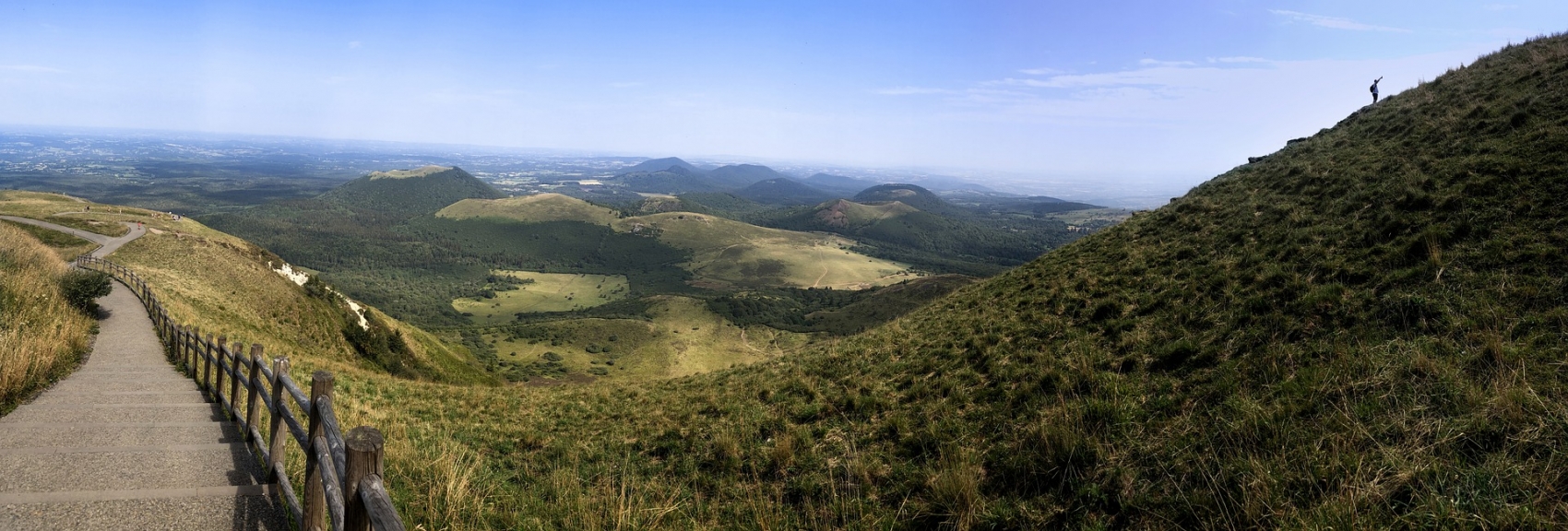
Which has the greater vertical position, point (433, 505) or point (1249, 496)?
point (1249, 496)

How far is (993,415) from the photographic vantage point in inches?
377

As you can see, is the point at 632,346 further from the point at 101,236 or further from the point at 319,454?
the point at 319,454

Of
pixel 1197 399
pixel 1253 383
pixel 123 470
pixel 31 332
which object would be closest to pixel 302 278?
pixel 31 332

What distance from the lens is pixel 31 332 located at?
1131 centimetres

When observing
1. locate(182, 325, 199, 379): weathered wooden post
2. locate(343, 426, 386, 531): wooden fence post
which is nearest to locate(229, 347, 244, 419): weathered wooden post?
locate(182, 325, 199, 379): weathered wooden post

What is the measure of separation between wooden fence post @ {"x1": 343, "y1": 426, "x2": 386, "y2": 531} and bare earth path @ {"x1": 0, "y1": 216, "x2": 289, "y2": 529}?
3.00 m

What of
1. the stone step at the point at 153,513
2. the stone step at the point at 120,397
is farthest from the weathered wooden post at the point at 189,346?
the stone step at the point at 153,513

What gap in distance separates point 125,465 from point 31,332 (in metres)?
8.76

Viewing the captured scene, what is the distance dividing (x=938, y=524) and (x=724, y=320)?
14414 centimetres

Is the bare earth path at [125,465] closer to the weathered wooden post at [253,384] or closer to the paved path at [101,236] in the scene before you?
the weathered wooden post at [253,384]

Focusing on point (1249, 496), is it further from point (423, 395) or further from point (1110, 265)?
point (423, 395)

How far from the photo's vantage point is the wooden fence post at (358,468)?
3578 millimetres

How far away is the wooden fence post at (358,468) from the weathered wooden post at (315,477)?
148 cm

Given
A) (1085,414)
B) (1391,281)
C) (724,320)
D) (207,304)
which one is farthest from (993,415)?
(724,320)
